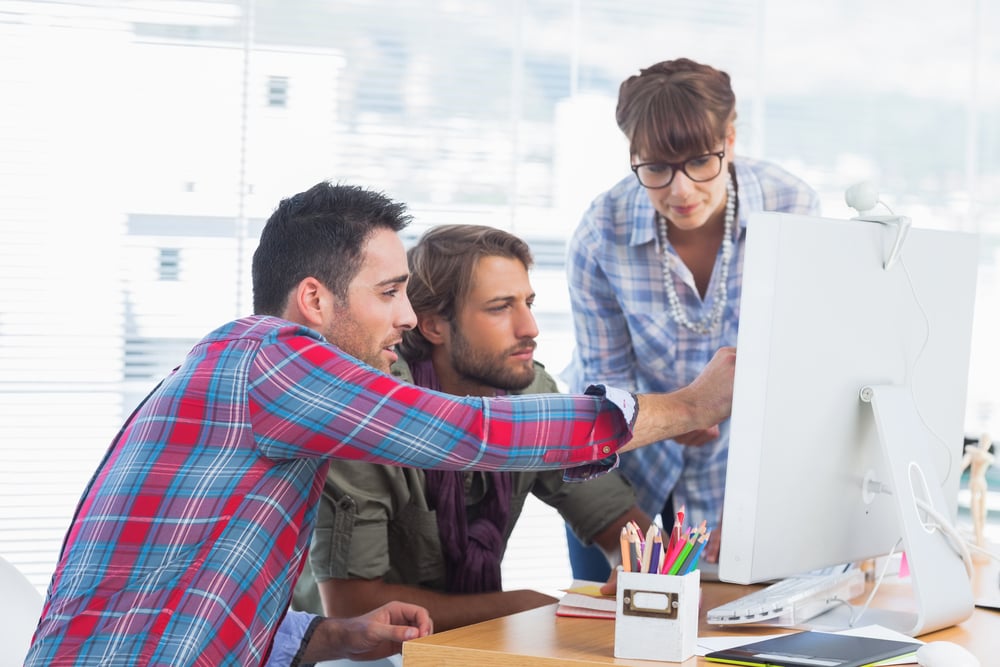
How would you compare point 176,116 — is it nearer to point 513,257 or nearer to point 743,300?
point 513,257

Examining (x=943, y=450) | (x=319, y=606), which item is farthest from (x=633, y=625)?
(x=319, y=606)

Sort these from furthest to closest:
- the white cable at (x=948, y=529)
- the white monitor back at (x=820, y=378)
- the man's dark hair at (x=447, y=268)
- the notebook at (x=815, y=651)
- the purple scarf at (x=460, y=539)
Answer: the man's dark hair at (x=447, y=268), the purple scarf at (x=460, y=539), the white cable at (x=948, y=529), the white monitor back at (x=820, y=378), the notebook at (x=815, y=651)

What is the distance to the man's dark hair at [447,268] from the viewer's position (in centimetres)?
190

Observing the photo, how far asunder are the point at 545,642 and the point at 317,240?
55cm

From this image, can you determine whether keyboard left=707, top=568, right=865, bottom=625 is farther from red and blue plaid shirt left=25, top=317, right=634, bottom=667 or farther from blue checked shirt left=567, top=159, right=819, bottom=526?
blue checked shirt left=567, top=159, right=819, bottom=526

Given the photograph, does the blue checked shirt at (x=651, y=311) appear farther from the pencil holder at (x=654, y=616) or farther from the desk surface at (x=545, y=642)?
the pencil holder at (x=654, y=616)

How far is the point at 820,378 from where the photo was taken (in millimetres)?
1226

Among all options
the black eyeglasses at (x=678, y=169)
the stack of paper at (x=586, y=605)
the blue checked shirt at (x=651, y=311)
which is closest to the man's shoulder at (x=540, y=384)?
the blue checked shirt at (x=651, y=311)

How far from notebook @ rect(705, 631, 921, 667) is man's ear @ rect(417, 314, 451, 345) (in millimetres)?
882

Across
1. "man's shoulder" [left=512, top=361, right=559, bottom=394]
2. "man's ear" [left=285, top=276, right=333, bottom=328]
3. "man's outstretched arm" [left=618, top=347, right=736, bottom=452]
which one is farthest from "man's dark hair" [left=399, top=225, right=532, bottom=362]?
"man's outstretched arm" [left=618, top=347, right=736, bottom=452]

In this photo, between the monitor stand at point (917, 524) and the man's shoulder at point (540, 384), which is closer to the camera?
the monitor stand at point (917, 524)

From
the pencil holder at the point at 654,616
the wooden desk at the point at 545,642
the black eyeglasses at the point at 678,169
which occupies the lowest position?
the wooden desk at the point at 545,642

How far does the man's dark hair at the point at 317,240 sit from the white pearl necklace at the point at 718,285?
806 millimetres

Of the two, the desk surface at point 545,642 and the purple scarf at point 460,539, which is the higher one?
the desk surface at point 545,642
